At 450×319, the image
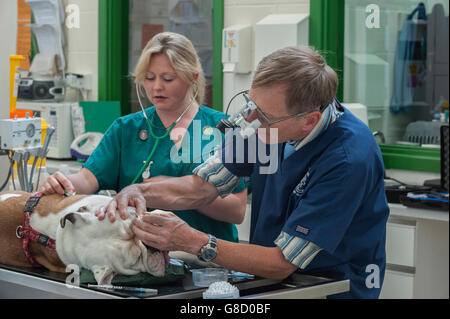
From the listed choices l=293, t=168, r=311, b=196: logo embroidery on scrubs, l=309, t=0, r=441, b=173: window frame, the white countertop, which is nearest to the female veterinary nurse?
l=293, t=168, r=311, b=196: logo embroidery on scrubs

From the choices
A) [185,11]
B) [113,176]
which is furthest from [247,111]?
[185,11]

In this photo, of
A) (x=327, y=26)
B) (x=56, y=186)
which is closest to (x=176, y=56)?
(x=56, y=186)

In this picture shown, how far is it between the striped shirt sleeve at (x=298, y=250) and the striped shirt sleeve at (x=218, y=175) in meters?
0.40

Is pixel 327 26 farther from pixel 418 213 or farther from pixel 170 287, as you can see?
pixel 170 287

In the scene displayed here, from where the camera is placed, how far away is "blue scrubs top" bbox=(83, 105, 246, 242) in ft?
8.16

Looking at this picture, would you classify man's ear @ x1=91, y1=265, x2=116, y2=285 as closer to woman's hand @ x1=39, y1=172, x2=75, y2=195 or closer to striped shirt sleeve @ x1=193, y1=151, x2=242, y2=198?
woman's hand @ x1=39, y1=172, x2=75, y2=195

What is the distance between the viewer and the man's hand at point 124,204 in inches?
71.4

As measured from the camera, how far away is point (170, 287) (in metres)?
1.73

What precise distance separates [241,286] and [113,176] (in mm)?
927

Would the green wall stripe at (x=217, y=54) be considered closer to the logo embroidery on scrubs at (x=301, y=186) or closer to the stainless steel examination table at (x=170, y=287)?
the logo embroidery on scrubs at (x=301, y=186)

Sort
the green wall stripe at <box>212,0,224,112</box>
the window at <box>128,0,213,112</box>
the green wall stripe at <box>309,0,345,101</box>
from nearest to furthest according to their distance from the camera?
the green wall stripe at <box>309,0,345,101</box> → the green wall stripe at <box>212,0,224,112</box> → the window at <box>128,0,213,112</box>

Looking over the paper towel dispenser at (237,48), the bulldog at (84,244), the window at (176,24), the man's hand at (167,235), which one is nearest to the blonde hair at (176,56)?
the bulldog at (84,244)

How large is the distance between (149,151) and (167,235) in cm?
78

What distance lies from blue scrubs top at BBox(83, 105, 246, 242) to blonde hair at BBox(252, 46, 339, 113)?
717mm
